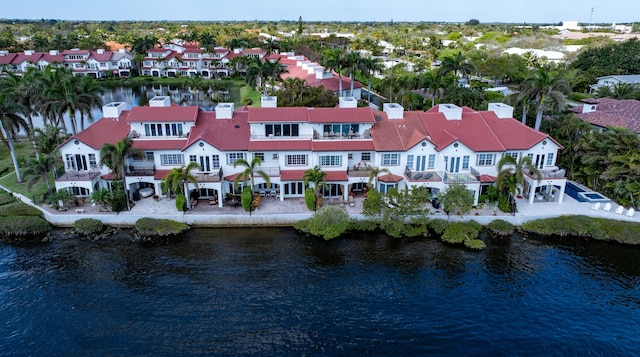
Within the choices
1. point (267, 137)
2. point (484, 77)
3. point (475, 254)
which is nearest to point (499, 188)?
point (475, 254)

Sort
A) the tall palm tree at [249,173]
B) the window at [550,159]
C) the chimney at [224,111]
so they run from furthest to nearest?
the chimney at [224,111] → the window at [550,159] → the tall palm tree at [249,173]

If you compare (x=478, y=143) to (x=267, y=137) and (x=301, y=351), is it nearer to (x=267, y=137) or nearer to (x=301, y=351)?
(x=267, y=137)

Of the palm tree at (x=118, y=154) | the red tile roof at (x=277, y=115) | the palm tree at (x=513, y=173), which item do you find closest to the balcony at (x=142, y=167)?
the palm tree at (x=118, y=154)

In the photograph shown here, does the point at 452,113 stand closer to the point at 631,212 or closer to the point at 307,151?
the point at 307,151

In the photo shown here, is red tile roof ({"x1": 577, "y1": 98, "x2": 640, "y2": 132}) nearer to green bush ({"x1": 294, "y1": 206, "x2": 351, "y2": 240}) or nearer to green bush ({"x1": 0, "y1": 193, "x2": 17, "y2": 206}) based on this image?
green bush ({"x1": 294, "y1": 206, "x2": 351, "y2": 240})

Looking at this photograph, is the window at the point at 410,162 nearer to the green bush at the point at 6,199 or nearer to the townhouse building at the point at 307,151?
the townhouse building at the point at 307,151

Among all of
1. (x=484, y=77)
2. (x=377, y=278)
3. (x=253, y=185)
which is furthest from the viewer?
(x=484, y=77)
